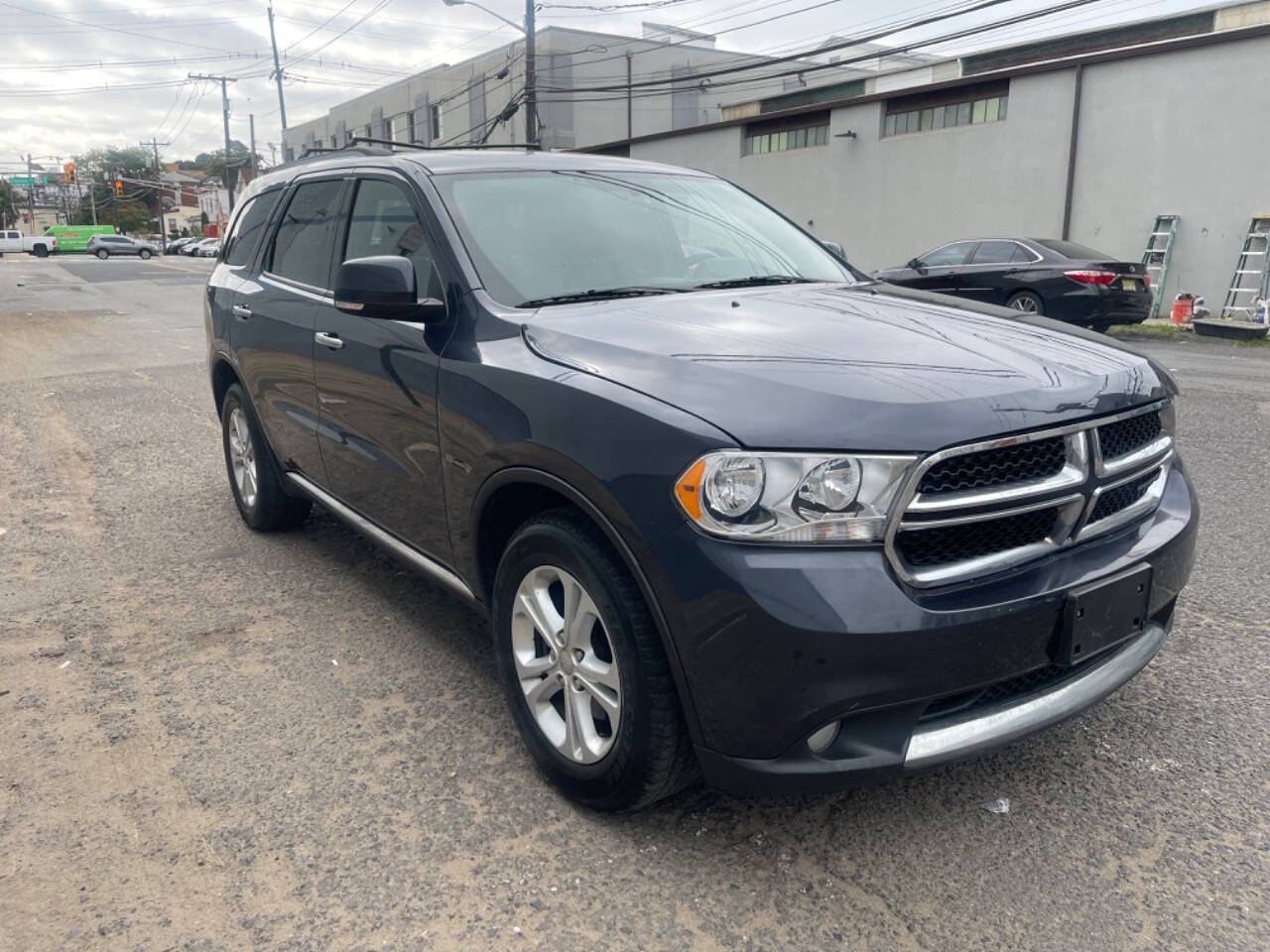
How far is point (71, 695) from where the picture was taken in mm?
3529

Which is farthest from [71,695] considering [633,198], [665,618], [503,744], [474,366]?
[633,198]

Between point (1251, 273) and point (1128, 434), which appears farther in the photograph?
point (1251, 273)

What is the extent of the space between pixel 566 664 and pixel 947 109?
897 inches

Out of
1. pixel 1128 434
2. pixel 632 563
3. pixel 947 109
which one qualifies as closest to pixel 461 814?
pixel 632 563

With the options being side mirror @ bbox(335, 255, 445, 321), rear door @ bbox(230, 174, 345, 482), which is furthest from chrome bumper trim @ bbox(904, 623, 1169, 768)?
rear door @ bbox(230, 174, 345, 482)

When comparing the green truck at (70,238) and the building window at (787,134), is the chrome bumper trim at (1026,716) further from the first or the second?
the green truck at (70,238)

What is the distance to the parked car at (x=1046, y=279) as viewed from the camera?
1366 cm

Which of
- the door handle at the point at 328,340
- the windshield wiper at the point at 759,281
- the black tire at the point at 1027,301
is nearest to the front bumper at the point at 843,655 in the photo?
the windshield wiper at the point at 759,281

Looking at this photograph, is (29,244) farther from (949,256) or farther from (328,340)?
(328,340)

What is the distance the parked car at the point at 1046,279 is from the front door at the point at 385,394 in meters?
11.0

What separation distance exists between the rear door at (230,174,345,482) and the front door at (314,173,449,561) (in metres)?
0.16

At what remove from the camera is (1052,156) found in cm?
2016

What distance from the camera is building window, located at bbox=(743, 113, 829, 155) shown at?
85.9 feet

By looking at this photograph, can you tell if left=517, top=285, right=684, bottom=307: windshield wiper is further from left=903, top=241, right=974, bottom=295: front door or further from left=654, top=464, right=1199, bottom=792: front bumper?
left=903, top=241, right=974, bottom=295: front door
